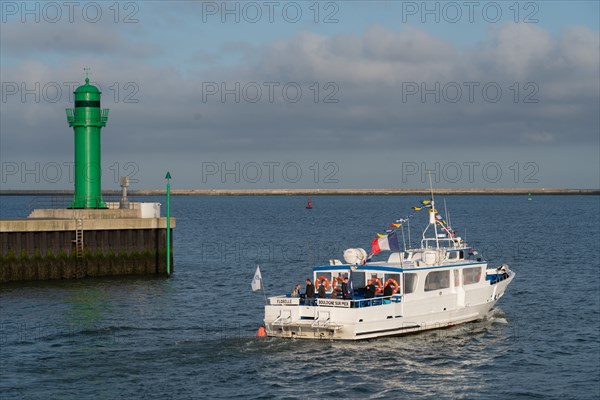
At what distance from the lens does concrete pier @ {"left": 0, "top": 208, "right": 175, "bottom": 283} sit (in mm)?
47500

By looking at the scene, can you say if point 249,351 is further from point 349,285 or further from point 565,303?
point 565,303

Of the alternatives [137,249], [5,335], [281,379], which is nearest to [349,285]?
[281,379]

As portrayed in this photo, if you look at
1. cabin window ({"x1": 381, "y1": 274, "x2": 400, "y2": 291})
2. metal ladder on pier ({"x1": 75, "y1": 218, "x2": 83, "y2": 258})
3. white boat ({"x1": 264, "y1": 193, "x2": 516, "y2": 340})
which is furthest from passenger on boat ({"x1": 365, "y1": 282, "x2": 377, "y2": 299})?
metal ladder on pier ({"x1": 75, "y1": 218, "x2": 83, "y2": 258})

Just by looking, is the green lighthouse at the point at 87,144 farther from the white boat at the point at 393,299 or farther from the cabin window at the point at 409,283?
the cabin window at the point at 409,283

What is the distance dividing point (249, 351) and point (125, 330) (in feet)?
22.1

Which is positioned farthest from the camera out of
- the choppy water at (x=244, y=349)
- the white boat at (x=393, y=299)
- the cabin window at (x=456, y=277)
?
the cabin window at (x=456, y=277)

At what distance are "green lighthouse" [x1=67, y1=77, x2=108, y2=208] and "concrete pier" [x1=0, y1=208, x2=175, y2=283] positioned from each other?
195 cm

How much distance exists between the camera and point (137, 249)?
5156cm

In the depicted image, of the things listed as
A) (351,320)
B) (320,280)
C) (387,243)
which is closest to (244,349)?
(351,320)

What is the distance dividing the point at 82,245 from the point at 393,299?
22961mm

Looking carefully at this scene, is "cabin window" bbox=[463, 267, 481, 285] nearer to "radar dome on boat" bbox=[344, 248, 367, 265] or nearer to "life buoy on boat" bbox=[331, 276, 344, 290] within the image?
"radar dome on boat" bbox=[344, 248, 367, 265]

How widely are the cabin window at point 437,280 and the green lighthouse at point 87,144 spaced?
25.9 metres

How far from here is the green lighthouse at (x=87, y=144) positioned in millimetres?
53219

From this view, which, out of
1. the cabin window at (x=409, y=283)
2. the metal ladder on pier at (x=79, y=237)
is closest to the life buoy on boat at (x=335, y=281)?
the cabin window at (x=409, y=283)
